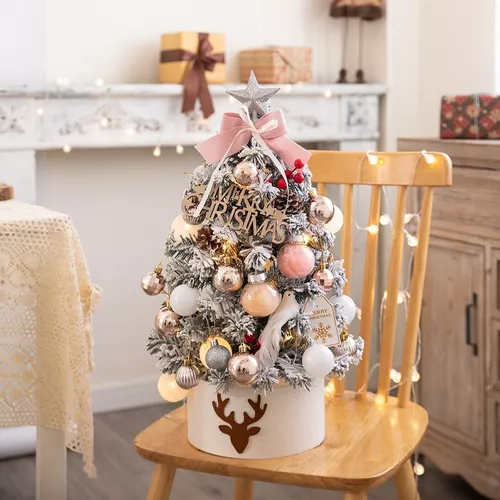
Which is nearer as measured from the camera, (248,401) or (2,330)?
(248,401)

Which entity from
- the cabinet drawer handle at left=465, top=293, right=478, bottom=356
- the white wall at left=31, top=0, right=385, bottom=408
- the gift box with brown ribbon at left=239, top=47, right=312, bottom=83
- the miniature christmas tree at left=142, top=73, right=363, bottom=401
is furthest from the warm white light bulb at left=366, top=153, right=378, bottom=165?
the white wall at left=31, top=0, right=385, bottom=408

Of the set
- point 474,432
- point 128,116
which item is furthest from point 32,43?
point 474,432

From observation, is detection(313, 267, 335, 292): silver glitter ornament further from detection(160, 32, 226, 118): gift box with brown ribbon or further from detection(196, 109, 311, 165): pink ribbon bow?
detection(160, 32, 226, 118): gift box with brown ribbon

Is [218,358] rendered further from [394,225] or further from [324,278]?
[394,225]

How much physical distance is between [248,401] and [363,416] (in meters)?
0.33

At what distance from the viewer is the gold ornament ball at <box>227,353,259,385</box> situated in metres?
1.36

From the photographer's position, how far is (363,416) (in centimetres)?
167

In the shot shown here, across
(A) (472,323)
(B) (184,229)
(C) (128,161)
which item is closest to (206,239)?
(B) (184,229)

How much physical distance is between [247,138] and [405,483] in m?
0.67

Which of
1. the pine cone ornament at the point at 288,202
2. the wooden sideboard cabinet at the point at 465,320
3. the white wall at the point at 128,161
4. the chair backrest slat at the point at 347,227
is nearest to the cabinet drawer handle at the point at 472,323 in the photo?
the wooden sideboard cabinet at the point at 465,320

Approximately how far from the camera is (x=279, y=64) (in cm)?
305

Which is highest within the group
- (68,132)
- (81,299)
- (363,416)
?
(68,132)

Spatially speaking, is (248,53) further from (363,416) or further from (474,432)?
(363,416)

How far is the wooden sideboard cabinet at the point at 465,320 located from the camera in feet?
7.36
